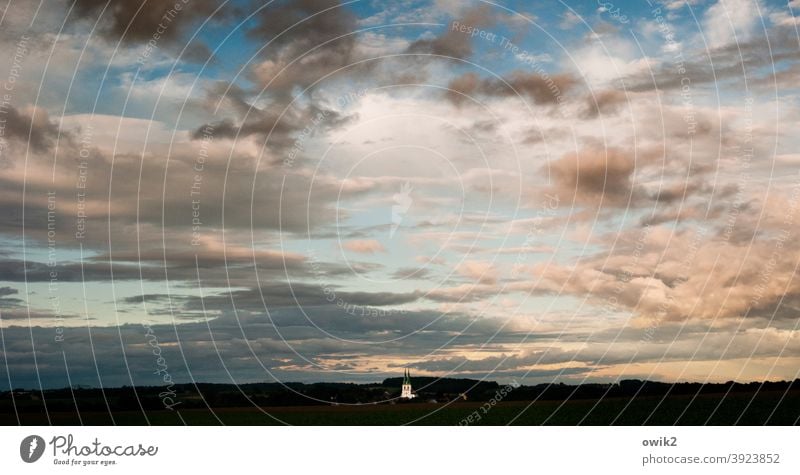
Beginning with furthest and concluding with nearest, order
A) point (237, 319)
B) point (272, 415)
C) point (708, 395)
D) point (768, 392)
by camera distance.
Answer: point (708, 395)
point (768, 392)
point (272, 415)
point (237, 319)
